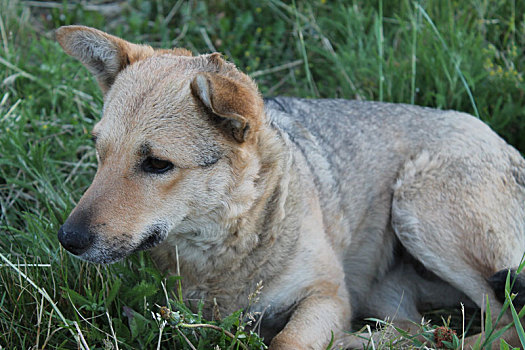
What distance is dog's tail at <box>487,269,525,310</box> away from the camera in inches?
129

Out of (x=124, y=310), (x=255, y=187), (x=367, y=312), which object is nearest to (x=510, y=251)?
(x=367, y=312)

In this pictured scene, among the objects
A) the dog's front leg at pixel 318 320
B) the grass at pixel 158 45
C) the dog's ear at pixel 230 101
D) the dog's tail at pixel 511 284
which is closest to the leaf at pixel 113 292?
the grass at pixel 158 45

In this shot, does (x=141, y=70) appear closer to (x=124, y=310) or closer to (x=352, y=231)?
(x=124, y=310)

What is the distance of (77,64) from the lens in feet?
16.9

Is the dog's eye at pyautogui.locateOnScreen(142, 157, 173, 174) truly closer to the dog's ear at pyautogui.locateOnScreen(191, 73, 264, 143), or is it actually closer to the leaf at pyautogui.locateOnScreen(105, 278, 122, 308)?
the dog's ear at pyautogui.locateOnScreen(191, 73, 264, 143)

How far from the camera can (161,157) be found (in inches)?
110

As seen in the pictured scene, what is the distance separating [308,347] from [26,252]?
5.78ft

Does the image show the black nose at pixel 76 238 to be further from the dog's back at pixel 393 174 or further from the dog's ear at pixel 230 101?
the dog's back at pixel 393 174

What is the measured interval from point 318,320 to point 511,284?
1.08 m

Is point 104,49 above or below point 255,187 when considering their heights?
above

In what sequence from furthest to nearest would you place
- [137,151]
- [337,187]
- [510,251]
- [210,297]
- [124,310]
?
[337,187], [510,251], [210,297], [124,310], [137,151]

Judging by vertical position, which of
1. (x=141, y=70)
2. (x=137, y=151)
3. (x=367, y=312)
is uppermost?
(x=141, y=70)

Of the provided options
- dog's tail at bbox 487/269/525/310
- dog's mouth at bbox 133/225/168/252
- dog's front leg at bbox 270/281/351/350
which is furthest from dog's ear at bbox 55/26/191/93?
dog's tail at bbox 487/269/525/310

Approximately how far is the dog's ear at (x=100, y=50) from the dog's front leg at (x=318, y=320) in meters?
1.65
